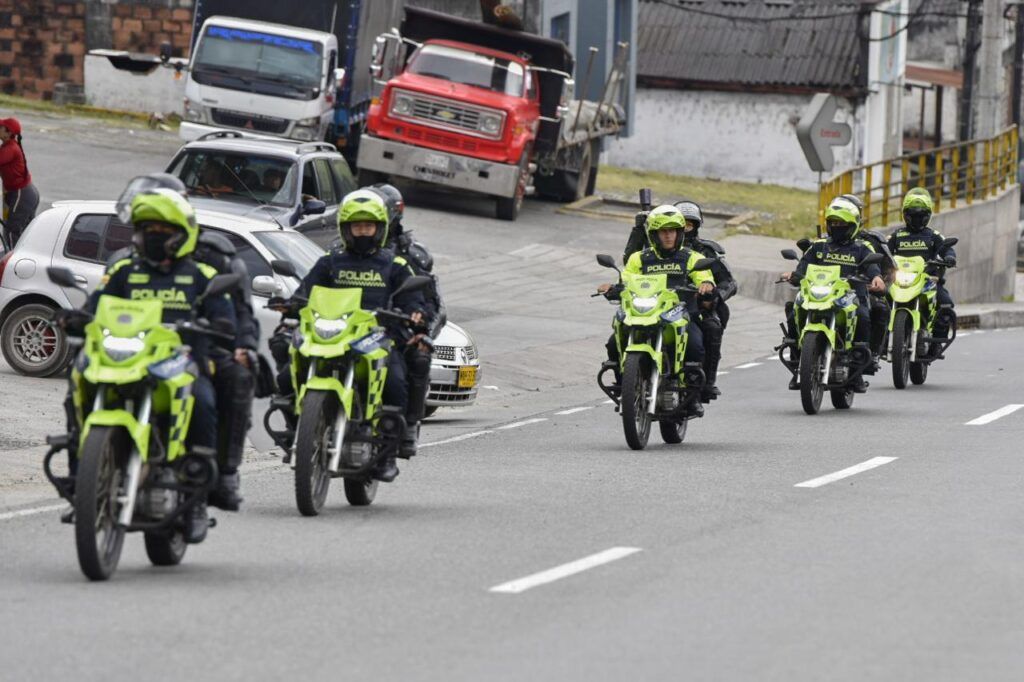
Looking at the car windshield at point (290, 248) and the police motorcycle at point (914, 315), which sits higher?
the car windshield at point (290, 248)

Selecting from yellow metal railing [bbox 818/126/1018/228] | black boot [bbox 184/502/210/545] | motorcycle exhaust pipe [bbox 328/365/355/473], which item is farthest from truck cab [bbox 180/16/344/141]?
black boot [bbox 184/502/210/545]

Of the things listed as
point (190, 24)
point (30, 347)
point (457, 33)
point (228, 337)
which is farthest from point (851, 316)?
point (190, 24)

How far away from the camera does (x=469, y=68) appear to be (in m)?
35.4

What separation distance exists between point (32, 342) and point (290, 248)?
260cm

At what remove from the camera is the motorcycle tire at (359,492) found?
40.4 feet

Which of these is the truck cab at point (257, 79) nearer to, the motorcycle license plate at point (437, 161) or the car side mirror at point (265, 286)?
the motorcycle license plate at point (437, 161)

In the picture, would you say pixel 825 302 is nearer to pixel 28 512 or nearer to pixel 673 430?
pixel 673 430

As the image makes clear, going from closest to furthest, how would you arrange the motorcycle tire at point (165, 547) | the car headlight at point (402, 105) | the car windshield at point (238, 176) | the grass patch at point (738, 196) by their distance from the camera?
the motorcycle tire at point (165, 547)
the car windshield at point (238, 176)
the car headlight at point (402, 105)
the grass patch at point (738, 196)

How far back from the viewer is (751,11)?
192 ft

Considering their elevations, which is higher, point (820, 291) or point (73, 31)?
point (73, 31)

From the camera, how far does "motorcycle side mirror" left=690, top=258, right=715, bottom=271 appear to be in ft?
52.5

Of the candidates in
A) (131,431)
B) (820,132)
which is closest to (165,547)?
(131,431)

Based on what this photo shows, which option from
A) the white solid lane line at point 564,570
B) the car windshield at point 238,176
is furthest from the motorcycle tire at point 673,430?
the car windshield at point 238,176

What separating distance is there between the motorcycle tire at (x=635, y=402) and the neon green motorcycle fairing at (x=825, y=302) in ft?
9.15
